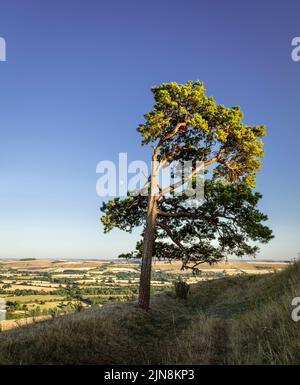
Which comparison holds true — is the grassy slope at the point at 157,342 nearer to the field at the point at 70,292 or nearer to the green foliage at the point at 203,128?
the field at the point at 70,292

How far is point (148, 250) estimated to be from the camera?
16969 mm

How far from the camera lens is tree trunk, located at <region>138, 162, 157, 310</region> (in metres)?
16.1

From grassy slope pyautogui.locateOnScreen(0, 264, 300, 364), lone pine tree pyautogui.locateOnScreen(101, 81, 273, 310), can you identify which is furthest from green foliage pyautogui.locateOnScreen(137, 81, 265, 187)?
grassy slope pyautogui.locateOnScreen(0, 264, 300, 364)

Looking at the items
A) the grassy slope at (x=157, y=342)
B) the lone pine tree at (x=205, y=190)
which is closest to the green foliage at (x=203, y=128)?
the lone pine tree at (x=205, y=190)

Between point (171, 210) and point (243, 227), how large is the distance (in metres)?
4.66

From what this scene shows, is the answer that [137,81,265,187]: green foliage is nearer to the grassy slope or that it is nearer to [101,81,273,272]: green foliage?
[101,81,273,272]: green foliage

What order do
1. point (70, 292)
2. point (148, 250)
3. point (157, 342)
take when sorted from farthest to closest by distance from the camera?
point (70, 292) < point (148, 250) < point (157, 342)

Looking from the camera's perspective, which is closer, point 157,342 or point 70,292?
point 157,342

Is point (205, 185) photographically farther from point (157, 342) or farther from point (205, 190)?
point (157, 342)

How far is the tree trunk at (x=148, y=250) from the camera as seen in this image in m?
16.1

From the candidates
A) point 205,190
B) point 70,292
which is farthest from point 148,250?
point 70,292

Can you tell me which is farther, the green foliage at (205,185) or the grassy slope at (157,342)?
the green foliage at (205,185)
